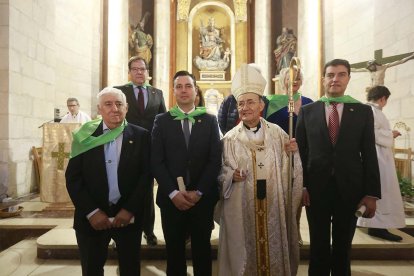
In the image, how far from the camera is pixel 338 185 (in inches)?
84.8

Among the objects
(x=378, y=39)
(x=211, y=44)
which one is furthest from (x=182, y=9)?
(x=378, y=39)

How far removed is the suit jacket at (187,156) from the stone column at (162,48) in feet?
26.2

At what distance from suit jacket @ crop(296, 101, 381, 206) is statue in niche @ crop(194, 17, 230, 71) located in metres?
9.47

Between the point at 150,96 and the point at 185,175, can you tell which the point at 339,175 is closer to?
the point at 185,175

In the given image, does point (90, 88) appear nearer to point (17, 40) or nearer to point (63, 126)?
point (17, 40)

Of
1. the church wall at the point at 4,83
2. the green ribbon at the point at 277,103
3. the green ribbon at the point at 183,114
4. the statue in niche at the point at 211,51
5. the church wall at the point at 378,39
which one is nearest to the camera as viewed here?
the green ribbon at the point at 183,114

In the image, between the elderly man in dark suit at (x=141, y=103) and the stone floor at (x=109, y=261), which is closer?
the stone floor at (x=109, y=261)

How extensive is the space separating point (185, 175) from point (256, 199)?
0.55 meters

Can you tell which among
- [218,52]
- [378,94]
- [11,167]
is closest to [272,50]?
[218,52]

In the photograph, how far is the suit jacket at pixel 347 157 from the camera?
2148mm

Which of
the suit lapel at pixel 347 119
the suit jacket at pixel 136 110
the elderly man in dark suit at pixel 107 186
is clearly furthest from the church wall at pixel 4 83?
the suit lapel at pixel 347 119

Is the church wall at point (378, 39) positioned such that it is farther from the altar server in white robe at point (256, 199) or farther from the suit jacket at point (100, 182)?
the suit jacket at point (100, 182)

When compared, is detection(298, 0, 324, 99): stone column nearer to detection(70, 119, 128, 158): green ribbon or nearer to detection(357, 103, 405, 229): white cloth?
detection(357, 103, 405, 229): white cloth

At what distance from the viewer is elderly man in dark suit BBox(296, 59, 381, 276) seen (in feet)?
7.07
